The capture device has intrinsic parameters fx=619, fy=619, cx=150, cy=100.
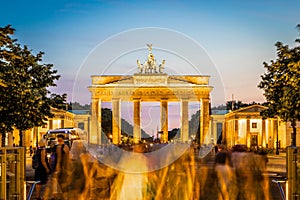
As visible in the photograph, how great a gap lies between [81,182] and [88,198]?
1.33m

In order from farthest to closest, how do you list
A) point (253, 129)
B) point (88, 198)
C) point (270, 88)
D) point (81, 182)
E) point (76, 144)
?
point (253, 129) < point (270, 88) < point (76, 144) < point (81, 182) < point (88, 198)

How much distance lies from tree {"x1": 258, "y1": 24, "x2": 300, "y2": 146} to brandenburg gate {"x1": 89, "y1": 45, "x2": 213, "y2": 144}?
63.3 m

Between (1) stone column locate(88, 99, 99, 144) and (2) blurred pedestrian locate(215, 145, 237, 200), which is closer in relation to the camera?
(2) blurred pedestrian locate(215, 145, 237, 200)

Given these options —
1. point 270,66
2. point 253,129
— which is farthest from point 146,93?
point 270,66

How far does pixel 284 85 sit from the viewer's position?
139 ft

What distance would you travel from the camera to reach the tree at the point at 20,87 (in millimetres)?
29891

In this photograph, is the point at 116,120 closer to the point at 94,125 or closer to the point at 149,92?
the point at 94,125

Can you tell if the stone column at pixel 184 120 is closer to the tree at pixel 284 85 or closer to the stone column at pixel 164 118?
the stone column at pixel 164 118

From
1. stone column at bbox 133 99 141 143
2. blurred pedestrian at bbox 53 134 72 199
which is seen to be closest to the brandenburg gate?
stone column at bbox 133 99 141 143

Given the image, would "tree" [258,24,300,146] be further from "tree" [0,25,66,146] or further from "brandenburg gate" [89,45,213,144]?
"brandenburg gate" [89,45,213,144]

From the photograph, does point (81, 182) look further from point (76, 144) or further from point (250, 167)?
point (76, 144)

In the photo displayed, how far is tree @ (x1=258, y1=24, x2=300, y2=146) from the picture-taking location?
3253 centimetres

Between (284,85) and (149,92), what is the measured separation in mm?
73467

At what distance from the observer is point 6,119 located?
35.7m
